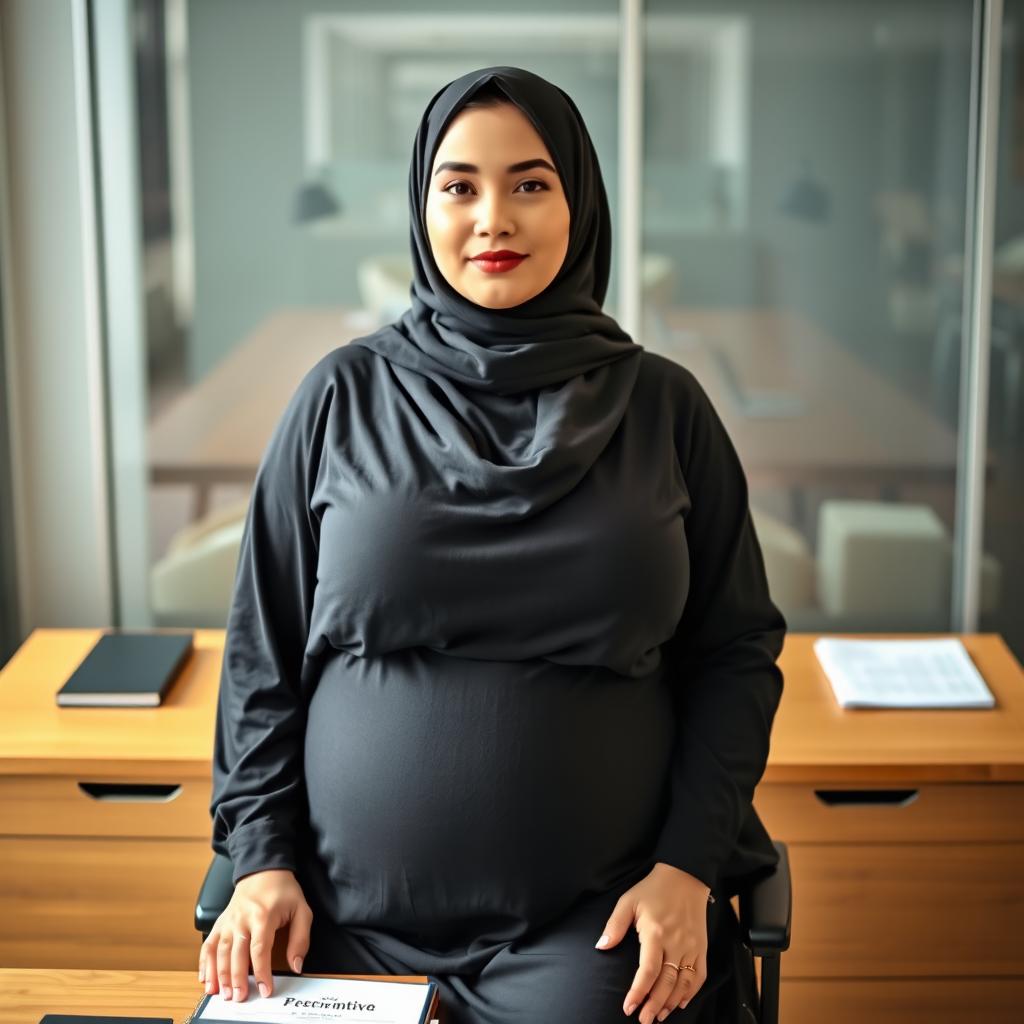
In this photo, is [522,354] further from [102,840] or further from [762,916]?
[102,840]

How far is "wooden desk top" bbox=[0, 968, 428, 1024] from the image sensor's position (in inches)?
55.2

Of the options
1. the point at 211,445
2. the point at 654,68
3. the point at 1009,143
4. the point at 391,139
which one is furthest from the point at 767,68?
the point at 211,445

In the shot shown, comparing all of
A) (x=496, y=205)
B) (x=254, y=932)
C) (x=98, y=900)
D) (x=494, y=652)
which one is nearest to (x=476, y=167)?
(x=496, y=205)

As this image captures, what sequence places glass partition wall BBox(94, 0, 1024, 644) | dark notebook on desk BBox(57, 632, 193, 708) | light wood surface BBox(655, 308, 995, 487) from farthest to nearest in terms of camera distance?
1. light wood surface BBox(655, 308, 995, 487)
2. glass partition wall BBox(94, 0, 1024, 644)
3. dark notebook on desk BBox(57, 632, 193, 708)

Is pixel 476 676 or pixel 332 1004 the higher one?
pixel 476 676

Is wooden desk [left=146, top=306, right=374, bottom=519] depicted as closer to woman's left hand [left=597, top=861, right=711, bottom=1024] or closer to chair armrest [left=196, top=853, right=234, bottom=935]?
chair armrest [left=196, top=853, right=234, bottom=935]

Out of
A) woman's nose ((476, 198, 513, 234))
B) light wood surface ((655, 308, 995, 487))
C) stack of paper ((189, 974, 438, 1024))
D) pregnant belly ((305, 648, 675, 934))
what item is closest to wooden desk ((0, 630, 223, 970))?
pregnant belly ((305, 648, 675, 934))

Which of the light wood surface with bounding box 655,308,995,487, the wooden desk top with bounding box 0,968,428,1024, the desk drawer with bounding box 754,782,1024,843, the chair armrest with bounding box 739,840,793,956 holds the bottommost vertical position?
the desk drawer with bounding box 754,782,1024,843

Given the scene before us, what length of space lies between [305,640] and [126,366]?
118 centimetres

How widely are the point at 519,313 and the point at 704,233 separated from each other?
1050mm

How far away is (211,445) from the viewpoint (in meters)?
2.71

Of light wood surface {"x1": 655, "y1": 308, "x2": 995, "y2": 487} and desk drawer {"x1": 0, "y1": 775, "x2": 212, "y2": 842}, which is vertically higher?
light wood surface {"x1": 655, "y1": 308, "x2": 995, "y2": 487}

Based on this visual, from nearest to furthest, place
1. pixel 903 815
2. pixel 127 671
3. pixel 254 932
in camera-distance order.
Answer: pixel 254 932 < pixel 903 815 < pixel 127 671

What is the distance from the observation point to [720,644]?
1.71 m
